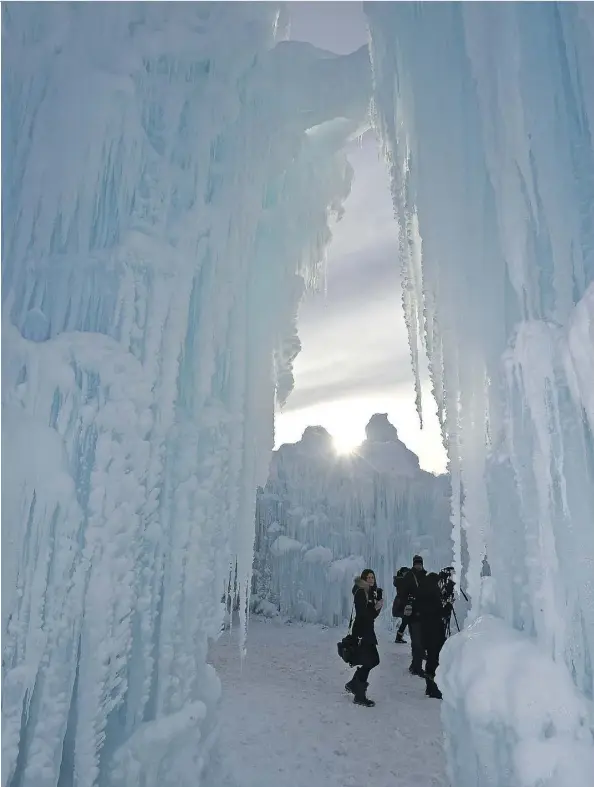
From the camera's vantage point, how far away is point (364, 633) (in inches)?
237

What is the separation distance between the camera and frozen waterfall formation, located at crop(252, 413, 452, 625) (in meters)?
13.2

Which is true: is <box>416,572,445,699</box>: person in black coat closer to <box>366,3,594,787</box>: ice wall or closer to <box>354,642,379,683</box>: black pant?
<box>354,642,379,683</box>: black pant

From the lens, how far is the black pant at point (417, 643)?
6.61 meters

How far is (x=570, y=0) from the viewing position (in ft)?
11.8

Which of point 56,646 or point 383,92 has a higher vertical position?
point 383,92

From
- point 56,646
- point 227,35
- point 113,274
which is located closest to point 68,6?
point 227,35

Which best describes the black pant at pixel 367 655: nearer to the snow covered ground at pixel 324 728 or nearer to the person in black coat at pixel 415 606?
the snow covered ground at pixel 324 728

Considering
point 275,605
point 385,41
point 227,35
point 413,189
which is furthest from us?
point 275,605

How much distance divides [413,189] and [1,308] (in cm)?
345

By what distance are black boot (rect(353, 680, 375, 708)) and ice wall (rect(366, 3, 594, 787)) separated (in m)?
2.59

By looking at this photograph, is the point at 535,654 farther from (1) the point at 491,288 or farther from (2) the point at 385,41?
(2) the point at 385,41

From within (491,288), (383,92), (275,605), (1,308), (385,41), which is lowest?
(275,605)

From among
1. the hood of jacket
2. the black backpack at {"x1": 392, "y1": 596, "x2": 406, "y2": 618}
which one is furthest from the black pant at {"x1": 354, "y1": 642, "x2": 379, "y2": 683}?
the black backpack at {"x1": 392, "y1": 596, "x2": 406, "y2": 618}

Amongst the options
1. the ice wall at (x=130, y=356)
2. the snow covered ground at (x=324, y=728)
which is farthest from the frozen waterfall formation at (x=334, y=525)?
the ice wall at (x=130, y=356)
